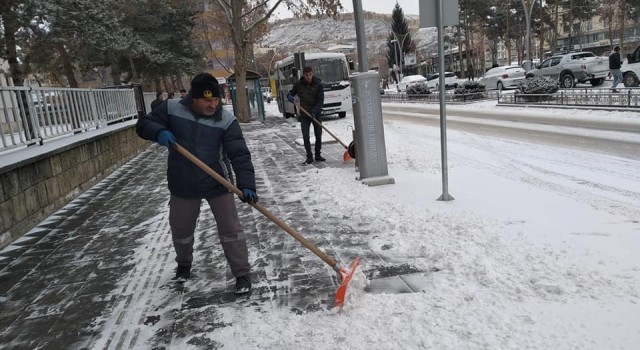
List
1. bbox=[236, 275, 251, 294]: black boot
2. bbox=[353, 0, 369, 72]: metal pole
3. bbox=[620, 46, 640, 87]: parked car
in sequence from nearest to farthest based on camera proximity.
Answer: bbox=[236, 275, 251, 294]: black boot
bbox=[353, 0, 369, 72]: metal pole
bbox=[620, 46, 640, 87]: parked car

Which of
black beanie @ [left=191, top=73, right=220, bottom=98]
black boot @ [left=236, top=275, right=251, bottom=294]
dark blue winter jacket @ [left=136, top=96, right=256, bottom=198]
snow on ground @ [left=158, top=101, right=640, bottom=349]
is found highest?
black beanie @ [left=191, top=73, right=220, bottom=98]

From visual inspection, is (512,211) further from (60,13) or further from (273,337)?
(60,13)

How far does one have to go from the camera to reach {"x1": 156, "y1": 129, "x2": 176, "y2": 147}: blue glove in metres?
3.32

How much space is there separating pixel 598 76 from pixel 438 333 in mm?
22405

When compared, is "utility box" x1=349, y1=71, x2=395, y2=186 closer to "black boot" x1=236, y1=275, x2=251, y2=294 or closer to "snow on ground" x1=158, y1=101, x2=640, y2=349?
"snow on ground" x1=158, y1=101, x2=640, y2=349

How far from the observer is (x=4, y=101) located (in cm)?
648

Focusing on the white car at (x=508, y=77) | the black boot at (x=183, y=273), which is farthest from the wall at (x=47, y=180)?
the white car at (x=508, y=77)

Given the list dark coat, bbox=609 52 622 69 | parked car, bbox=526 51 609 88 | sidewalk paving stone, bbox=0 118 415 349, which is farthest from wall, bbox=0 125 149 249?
parked car, bbox=526 51 609 88

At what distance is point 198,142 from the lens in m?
3.51

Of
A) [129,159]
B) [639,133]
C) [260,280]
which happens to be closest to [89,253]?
[260,280]

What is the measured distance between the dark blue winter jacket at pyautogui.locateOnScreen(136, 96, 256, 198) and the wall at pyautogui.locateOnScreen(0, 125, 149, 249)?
302 centimetres

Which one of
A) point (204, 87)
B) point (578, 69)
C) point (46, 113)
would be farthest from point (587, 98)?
point (204, 87)

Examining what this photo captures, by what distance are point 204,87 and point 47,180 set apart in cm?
460

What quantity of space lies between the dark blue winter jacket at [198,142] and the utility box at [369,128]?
3281 mm
